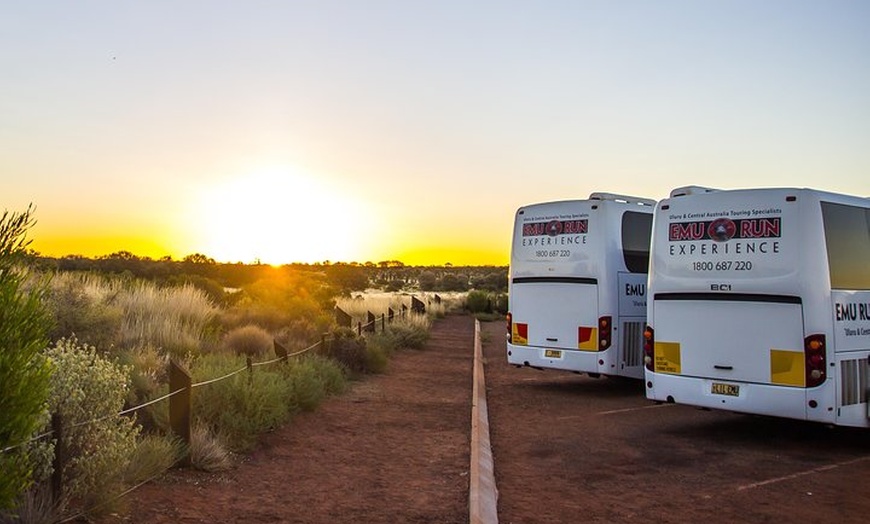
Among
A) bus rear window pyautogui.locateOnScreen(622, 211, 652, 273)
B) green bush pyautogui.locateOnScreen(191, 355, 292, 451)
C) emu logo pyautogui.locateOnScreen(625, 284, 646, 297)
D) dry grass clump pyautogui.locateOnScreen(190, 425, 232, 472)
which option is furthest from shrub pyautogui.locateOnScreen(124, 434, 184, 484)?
bus rear window pyautogui.locateOnScreen(622, 211, 652, 273)

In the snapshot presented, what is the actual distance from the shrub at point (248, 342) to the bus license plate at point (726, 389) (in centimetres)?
881

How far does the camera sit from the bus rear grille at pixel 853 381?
10.0m

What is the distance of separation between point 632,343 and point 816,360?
5.57 m

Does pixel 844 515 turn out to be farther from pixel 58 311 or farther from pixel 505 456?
pixel 58 311

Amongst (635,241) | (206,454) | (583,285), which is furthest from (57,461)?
(635,241)

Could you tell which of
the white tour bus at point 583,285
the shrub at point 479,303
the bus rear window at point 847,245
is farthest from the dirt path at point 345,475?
the shrub at point 479,303

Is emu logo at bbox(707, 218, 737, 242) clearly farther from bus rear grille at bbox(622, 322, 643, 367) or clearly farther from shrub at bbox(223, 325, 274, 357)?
shrub at bbox(223, 325, 274, 357)

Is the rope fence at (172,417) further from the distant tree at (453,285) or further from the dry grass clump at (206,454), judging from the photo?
the distant tree at (453,285)

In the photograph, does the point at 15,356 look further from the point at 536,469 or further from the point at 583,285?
the point at 583,285

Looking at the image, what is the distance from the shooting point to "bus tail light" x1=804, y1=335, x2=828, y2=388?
9.92 m

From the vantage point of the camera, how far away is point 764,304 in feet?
34.6

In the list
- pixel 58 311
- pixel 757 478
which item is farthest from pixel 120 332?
pixel 757 478

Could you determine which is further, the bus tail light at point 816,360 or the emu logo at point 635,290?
the emu logo at point 635,290

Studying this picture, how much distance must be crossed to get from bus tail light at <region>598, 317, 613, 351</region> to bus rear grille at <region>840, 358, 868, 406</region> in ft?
16.7
